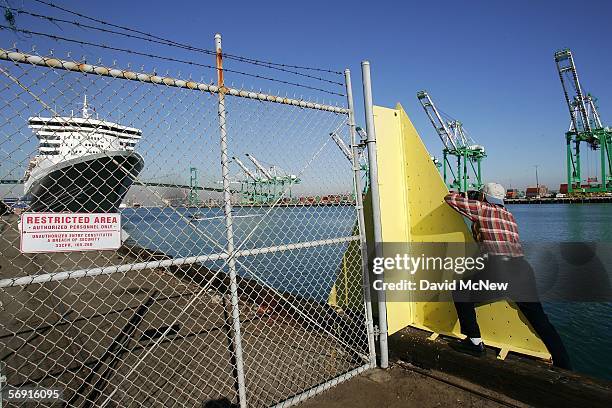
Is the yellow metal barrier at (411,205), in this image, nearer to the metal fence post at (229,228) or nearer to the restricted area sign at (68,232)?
the metal fence post at (229,228)

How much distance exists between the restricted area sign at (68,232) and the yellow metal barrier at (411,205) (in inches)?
99.0

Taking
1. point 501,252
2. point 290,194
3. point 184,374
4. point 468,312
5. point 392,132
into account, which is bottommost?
point 184,374

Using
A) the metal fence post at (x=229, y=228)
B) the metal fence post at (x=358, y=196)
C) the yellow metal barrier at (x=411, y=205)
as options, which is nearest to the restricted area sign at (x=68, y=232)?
the metal fence post at (x=229, y=228)

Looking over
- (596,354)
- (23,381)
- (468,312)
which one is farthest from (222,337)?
(596,354)

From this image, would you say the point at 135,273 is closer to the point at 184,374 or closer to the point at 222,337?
the point at 222,337

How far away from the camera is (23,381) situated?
3283 mm

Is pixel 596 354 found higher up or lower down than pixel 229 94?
lower down

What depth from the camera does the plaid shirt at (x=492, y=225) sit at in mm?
3373

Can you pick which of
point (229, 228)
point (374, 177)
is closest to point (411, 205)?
point (374, 177)

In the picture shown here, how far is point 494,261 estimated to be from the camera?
11.1 feet

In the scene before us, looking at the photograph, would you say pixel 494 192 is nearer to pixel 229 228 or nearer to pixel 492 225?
pixel 492 225

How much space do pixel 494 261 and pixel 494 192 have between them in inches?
28.2

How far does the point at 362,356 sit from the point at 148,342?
101 inches

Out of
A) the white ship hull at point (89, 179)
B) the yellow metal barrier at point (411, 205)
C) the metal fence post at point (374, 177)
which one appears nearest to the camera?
the white ship hull at point (89, 179)
